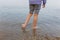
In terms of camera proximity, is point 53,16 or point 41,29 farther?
point 53,16

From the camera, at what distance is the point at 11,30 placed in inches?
242

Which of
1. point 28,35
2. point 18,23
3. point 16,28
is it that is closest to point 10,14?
point 18,23

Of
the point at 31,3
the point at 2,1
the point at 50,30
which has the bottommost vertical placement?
the point at 2,1

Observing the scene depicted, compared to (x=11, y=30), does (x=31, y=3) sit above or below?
above

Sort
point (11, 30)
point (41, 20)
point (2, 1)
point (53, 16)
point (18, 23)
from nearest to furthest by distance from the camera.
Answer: point (11, 30), point (18, 23), point (41, 20), point (53, 16), point (2, 1)

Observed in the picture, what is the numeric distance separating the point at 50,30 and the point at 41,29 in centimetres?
27

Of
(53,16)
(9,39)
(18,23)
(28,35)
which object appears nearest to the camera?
(9,39)

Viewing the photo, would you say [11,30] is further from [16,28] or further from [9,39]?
[9,39]

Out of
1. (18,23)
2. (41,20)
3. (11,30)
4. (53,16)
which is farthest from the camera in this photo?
(53,16)

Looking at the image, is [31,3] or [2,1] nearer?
[31,3]

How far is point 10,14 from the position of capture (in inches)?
325

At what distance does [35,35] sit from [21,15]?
258cm

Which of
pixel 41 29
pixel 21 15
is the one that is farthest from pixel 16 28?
pixel 21 15

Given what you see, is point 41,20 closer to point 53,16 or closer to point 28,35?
point 53,16
